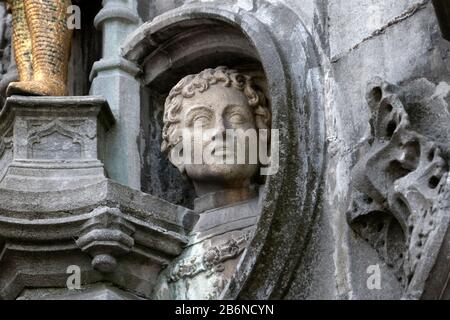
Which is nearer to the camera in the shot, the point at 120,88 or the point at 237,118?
the point at 237,118

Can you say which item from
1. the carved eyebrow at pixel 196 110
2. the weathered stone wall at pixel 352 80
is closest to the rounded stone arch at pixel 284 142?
the weathered stone wall at pixel 352 80

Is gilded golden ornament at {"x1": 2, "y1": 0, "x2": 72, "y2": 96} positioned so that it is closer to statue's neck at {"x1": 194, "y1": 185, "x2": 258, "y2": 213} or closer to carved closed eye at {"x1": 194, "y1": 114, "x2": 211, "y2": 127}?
carved closed eye at {"x1": 194, "y1": 114, "x2": 211, "y2": 127}

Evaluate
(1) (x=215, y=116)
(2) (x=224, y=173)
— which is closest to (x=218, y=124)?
(1) (x=215, y=116)

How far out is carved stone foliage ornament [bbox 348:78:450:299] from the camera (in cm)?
955

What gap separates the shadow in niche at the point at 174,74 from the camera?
11.3 m

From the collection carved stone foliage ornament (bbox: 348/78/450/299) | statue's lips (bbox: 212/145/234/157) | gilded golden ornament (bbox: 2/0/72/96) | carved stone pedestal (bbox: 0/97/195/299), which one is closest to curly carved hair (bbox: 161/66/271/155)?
statue's lips (bbox: 212/145/234/157)

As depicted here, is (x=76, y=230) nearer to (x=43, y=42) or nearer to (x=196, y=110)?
(x=196, y=110)

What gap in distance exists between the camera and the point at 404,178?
976 cm

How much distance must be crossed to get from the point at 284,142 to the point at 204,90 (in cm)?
81
